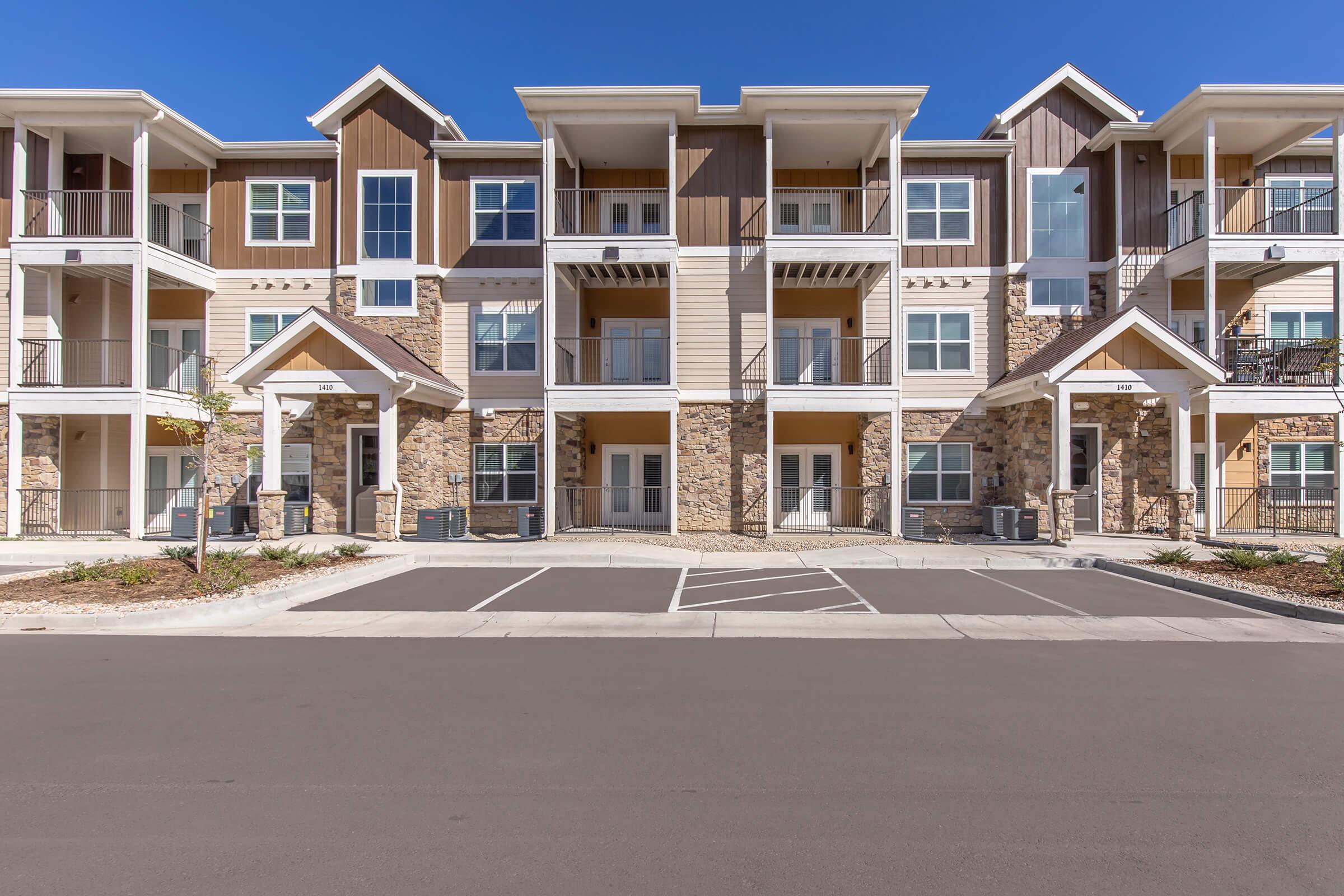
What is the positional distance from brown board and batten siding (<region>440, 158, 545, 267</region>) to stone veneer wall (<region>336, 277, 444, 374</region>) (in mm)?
945

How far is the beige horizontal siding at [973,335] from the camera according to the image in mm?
19484

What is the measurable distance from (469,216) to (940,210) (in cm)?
1311

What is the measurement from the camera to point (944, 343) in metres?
19.5

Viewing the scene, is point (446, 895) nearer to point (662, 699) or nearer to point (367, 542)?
point (662, 699)

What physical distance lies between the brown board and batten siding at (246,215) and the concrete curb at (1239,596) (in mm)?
20708

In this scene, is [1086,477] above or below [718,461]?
below

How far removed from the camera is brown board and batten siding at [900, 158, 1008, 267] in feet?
64.0

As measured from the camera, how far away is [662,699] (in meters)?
6.12

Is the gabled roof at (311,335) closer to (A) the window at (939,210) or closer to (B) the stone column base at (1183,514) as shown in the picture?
(A) the window at (939,210)

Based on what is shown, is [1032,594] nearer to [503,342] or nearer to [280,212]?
[503,342]

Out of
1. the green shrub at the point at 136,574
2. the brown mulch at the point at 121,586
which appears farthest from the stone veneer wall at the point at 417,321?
the green shrub at the point at 136,574

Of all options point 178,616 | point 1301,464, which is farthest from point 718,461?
point 1301,464

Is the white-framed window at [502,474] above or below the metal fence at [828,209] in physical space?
below

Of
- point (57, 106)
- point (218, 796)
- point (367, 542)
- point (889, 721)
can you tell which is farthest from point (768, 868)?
point (57, 106)
